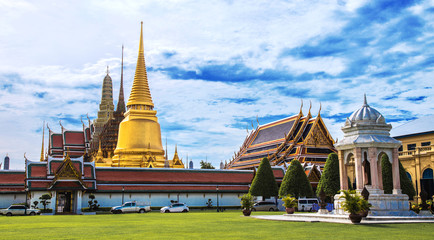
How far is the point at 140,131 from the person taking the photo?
67.6 meters

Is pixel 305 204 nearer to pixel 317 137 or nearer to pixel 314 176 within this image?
pixel 314 176

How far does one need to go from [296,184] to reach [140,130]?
29.9 meters

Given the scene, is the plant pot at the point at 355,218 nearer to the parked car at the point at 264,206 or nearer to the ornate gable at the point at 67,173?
the parked car at the point at 264,206

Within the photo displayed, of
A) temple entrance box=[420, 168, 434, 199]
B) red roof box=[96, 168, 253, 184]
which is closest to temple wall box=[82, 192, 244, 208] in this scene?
red roof box=[96, 168, 253, 184]

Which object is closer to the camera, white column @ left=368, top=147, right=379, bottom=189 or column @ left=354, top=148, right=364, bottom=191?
white column @ left=368, top=147, right=379, bottom=189

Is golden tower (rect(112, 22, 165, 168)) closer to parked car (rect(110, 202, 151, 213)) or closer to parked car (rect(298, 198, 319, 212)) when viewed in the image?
parked car (rect(110, 202, 151, 213))

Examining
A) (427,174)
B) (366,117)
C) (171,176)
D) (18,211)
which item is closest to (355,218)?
(366,117)

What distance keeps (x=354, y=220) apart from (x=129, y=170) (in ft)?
108

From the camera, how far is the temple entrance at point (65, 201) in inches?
1757

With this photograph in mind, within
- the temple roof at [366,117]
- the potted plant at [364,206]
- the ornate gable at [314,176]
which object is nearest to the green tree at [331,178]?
the ornate gable at [314,176]

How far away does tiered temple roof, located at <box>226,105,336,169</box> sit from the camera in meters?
64.3

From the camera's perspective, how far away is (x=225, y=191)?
51.3 m

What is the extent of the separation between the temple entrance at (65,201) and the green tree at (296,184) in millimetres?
20214

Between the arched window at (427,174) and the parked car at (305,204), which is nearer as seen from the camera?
the parked car at (305,204)
